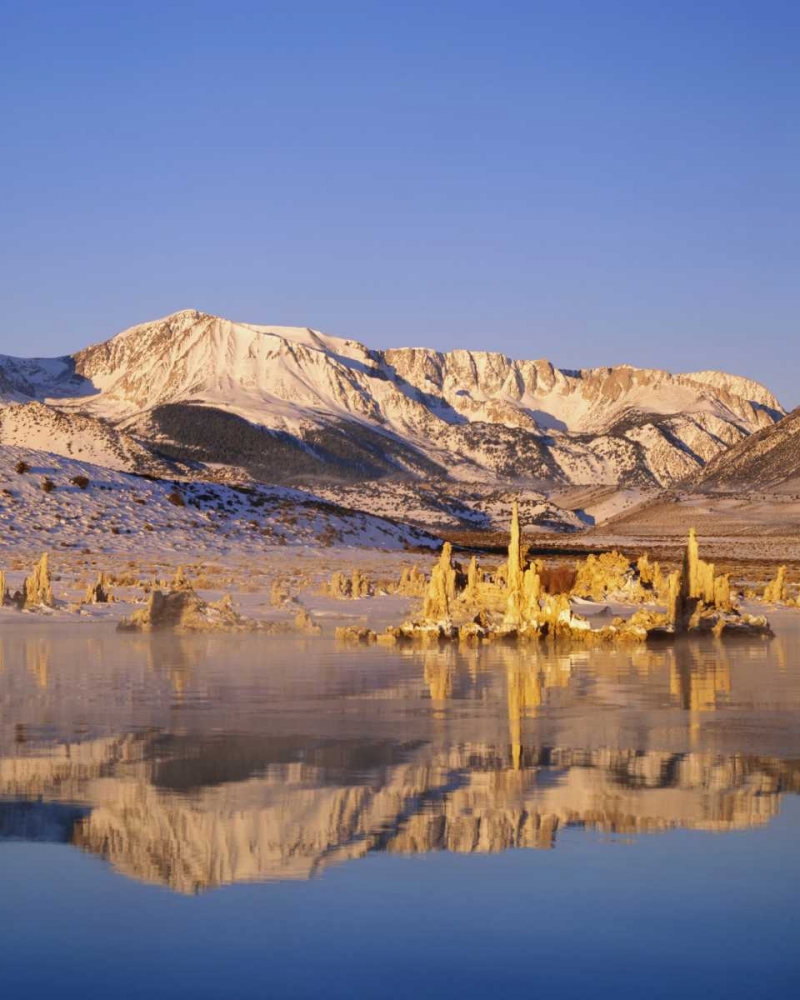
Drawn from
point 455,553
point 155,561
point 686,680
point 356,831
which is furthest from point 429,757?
point 455,553

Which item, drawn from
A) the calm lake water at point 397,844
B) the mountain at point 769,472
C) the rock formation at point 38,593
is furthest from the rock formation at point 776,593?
the mountain at point 769,472

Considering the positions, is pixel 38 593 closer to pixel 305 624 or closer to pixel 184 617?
pixel 184 617

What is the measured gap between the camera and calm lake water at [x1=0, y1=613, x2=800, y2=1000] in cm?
767

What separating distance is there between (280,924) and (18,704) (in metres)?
10.1

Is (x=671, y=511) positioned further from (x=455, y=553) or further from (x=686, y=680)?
(x=686, y=680)

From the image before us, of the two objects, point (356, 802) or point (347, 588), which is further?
point (347, 588)

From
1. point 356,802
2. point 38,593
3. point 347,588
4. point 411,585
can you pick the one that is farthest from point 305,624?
point 356,802

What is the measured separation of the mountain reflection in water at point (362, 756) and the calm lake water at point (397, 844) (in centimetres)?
4

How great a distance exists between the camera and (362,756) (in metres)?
13.8

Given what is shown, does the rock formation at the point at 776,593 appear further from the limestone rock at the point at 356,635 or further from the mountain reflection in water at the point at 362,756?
the mountain reflection in water at the point at 362,756

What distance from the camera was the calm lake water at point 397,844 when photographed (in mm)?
7668

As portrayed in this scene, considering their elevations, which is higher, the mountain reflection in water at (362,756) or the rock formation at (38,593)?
A: the rock formation at (38,593)

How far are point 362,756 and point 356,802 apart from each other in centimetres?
227

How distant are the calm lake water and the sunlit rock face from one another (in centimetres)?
3
